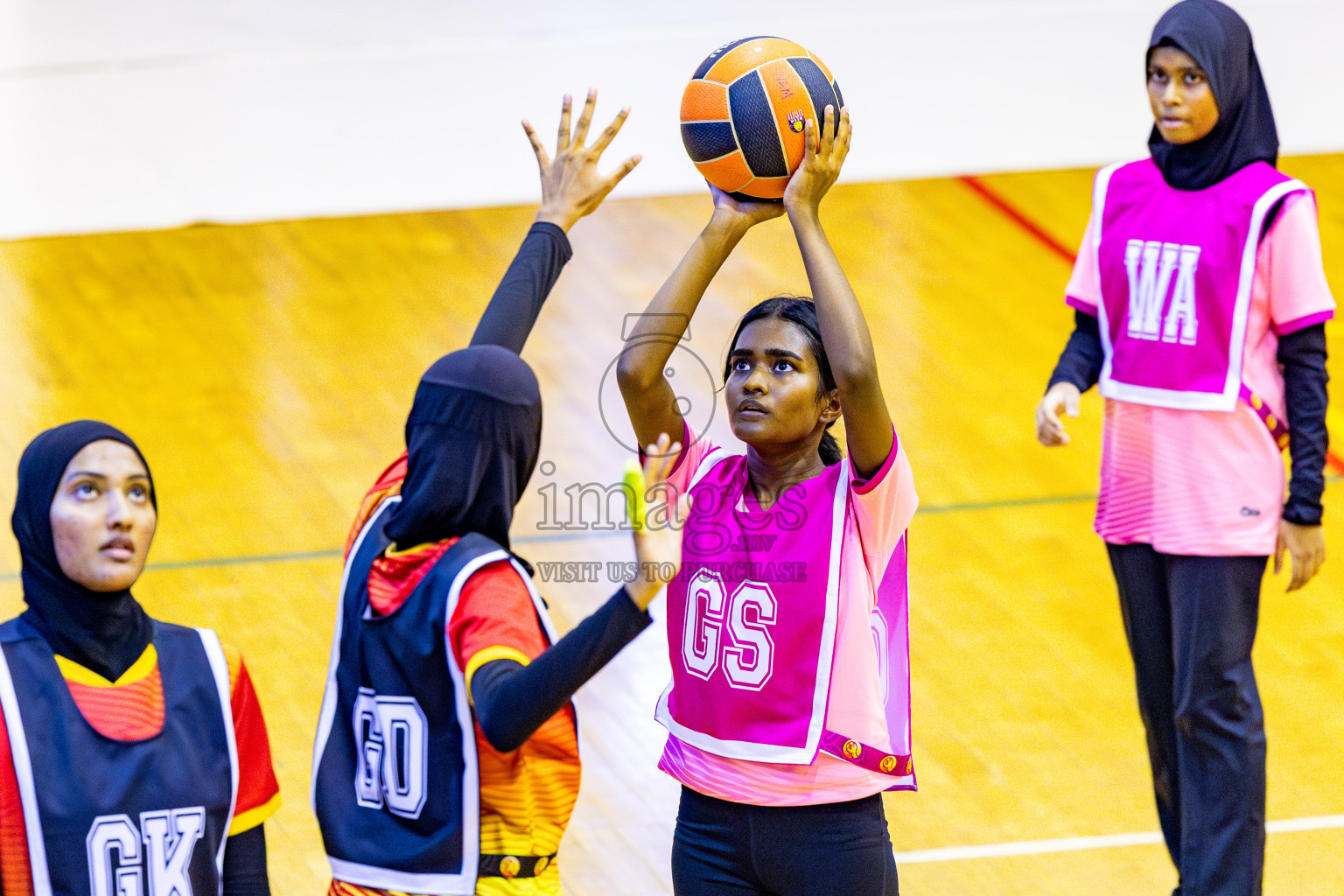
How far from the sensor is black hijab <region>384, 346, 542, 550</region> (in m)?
2.55

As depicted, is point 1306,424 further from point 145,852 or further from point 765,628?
point 145,852

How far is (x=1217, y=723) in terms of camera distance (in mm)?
3809

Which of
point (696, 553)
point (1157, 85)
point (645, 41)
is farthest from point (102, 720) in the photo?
point (645, 41)

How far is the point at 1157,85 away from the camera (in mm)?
3949

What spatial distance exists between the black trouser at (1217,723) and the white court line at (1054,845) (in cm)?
60

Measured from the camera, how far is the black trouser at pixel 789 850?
2902 millimetres

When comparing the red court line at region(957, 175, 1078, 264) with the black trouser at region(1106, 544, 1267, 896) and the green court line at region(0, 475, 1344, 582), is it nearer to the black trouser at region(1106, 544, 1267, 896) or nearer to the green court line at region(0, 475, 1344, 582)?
the green court line at region(0, 475, 1344, 582)

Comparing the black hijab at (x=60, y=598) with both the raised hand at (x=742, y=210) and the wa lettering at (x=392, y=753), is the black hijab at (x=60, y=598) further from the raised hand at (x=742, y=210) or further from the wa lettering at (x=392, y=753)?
the raised hand at (x=742, y=210)

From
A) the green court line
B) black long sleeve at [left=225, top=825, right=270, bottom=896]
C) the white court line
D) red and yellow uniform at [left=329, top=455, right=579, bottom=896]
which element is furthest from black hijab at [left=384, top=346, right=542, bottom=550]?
the green court line

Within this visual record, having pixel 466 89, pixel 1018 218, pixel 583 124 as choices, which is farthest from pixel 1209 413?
pixel 466 89

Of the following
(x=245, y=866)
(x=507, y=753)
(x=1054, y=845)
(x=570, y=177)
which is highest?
(x=570, y=177)

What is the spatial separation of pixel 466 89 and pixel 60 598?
8.37 metres

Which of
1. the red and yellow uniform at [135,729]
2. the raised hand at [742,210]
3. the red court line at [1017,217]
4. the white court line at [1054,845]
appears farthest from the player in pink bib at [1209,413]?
the red court line at [1017,217]

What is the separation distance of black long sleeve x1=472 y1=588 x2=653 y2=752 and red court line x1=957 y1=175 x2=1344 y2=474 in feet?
20.7
